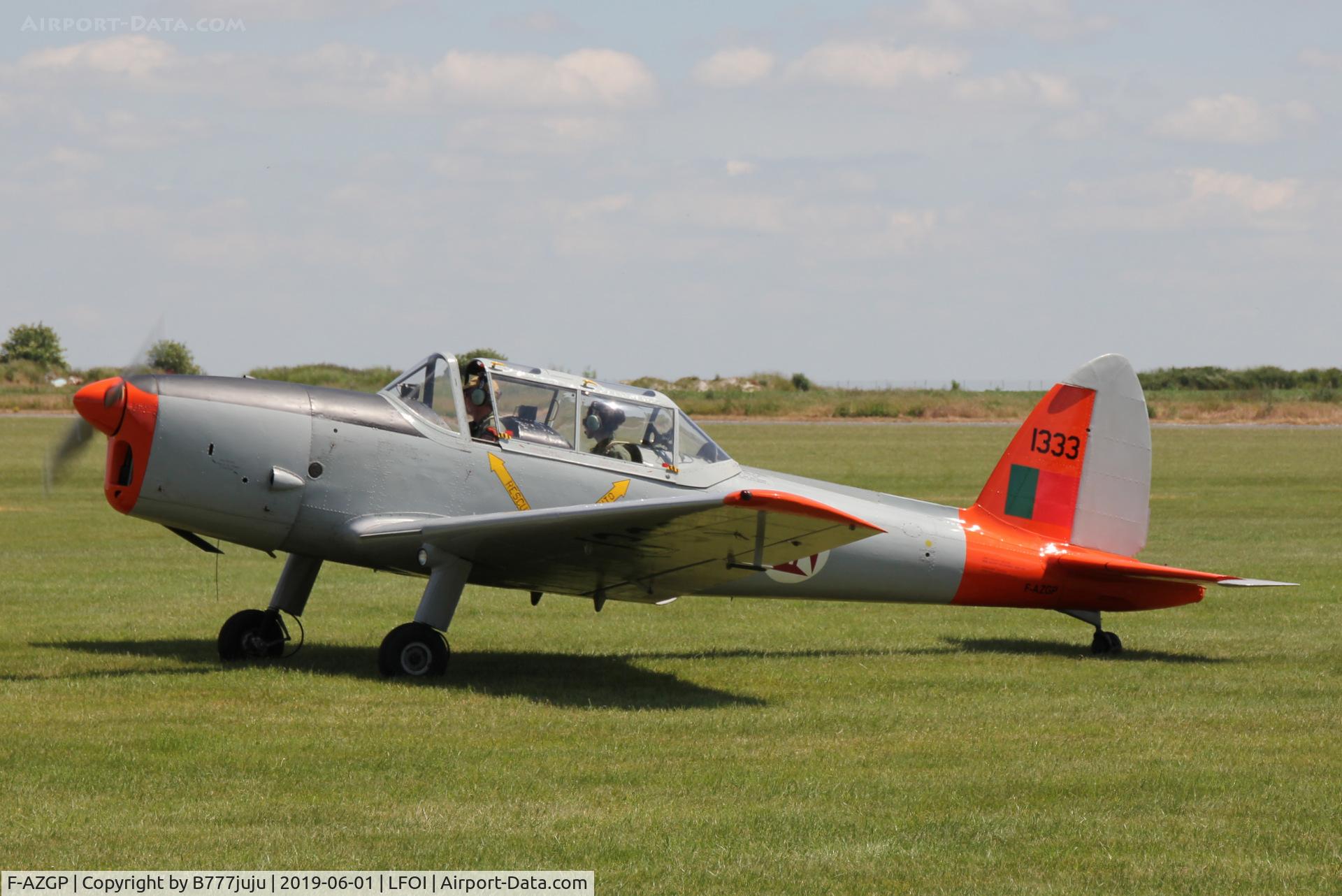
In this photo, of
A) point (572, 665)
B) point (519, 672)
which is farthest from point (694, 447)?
point (519, 672)

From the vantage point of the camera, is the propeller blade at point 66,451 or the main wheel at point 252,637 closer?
the main wheel at point 252,637

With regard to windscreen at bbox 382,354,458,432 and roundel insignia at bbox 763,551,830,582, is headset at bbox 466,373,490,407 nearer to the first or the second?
windscreen at bbox 382,354,458,432

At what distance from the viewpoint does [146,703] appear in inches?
342

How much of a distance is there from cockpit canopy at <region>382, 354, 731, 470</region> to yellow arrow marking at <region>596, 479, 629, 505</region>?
0.19m

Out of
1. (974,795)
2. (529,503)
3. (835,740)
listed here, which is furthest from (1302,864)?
(529,503)

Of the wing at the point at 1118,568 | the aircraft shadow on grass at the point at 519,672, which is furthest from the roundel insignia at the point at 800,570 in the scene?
the wing at the point at 1118,568

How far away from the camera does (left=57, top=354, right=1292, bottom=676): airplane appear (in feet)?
30.7

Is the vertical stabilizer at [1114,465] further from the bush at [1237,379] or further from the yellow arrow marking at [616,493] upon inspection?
the bush at [1237,379]

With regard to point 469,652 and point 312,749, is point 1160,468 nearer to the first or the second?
point 469,652

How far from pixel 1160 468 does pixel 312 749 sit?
110ft

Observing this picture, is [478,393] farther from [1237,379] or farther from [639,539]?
[1237,379]

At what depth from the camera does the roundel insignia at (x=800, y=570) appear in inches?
426

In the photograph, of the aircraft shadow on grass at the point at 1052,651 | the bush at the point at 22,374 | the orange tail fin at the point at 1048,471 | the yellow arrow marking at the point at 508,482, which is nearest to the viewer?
the yellow arrow marking at the point at 508,482
